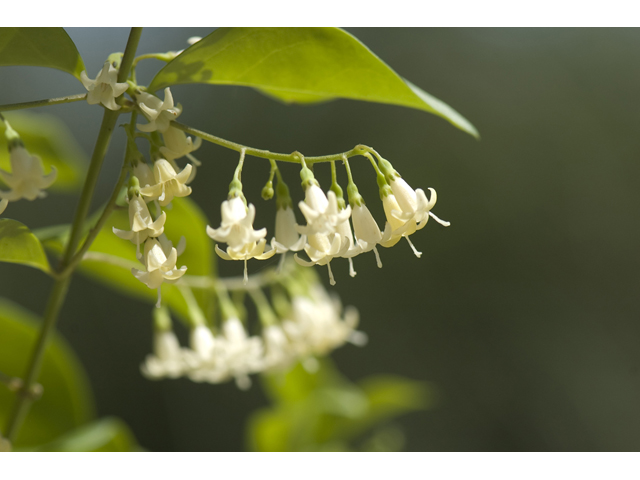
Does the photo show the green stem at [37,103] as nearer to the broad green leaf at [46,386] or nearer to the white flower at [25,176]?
the white flower at [25,176]

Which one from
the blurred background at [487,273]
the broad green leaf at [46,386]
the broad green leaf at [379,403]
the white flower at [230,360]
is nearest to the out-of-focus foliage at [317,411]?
the broad green leaf at [379,403]

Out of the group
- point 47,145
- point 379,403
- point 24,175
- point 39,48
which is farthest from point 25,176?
point 379,403

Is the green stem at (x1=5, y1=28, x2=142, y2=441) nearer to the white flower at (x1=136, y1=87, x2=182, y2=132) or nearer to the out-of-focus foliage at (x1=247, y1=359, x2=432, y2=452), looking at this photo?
the white flower at (x1=136, y1=87, x2=182, y2=132)

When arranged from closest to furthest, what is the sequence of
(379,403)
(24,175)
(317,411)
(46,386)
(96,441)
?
(24,175), (96,441), (46,386), (317,411), (379,403)

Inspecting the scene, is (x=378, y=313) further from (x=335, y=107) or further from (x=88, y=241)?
(x=88, y=241)

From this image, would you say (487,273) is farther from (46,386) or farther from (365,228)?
(365,228)

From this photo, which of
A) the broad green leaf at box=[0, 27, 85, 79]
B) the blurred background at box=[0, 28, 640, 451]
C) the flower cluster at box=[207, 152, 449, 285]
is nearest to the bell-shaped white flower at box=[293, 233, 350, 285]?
the flower cluster at box=[207, 152, 449, 285]
